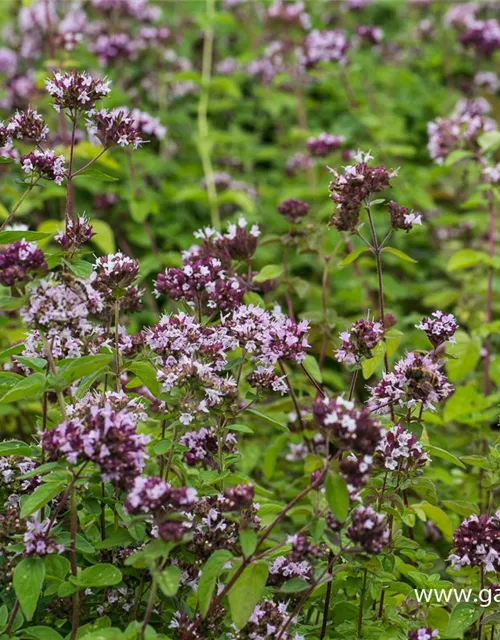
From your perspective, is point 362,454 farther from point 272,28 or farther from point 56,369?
point 272,28

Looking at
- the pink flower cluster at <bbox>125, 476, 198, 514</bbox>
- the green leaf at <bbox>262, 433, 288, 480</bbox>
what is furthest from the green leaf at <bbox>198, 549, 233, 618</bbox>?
the green leaf at <bbox>262, 433, 288, 480</bbox>

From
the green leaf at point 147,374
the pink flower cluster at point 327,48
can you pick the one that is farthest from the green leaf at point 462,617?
the pink flower cluster at point 327,48

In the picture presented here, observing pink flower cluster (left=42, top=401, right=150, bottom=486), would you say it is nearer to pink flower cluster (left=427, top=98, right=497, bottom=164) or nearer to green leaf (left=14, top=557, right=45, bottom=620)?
green leaf (left=14, top=557, right=45, bottom=620)

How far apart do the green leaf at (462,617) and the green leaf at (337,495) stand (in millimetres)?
618

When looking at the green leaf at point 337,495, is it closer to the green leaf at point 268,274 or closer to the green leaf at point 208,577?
the green leaf at point 208,577

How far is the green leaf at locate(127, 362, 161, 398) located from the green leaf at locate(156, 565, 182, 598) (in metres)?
0.53

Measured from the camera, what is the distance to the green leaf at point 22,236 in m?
2.25

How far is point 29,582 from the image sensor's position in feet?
6.45

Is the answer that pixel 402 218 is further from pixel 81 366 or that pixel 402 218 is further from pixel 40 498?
pixel 40 498

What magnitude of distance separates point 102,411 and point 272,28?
454 cm

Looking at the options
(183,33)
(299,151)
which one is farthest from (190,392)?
(183,33)

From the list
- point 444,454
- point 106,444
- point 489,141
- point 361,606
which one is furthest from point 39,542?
point 489,141

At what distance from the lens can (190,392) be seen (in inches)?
87.3

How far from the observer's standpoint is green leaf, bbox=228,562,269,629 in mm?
1948
